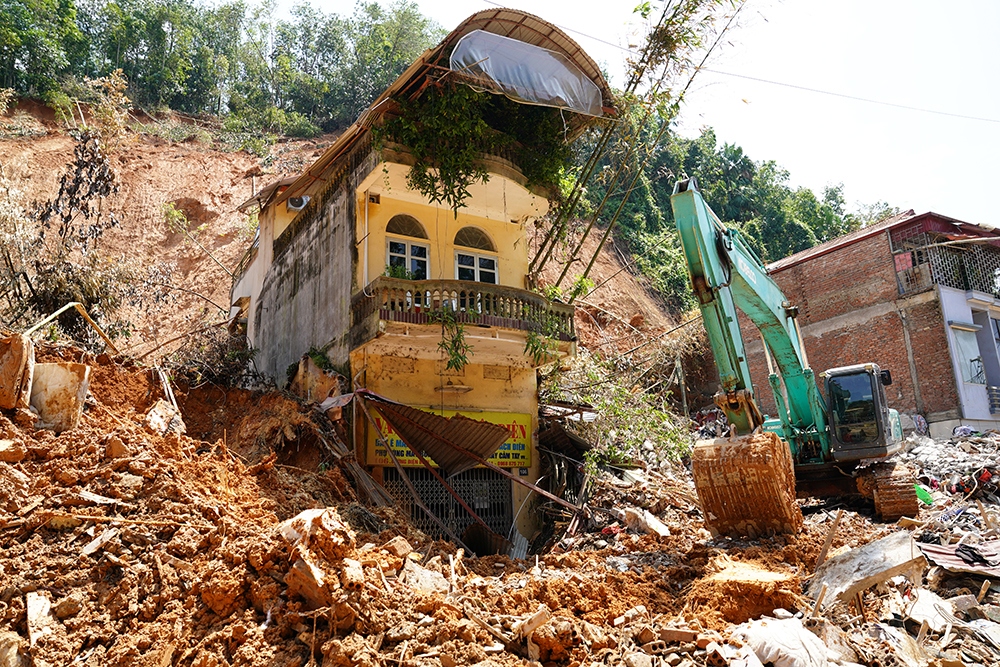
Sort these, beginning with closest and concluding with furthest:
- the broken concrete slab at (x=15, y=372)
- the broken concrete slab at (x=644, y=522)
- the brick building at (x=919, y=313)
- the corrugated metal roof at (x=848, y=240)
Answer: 1. the broken concrete slab at (x=15, y=372)
2. the broken concrete slab at (x=644, y=522)
3. the brick building at (x=919, y=313)
4. the corrugated metal roof at (x=848, y=240)

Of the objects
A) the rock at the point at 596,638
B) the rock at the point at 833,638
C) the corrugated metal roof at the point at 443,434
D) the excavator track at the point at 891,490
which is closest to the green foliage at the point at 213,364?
the corrugated metal roof at the point at 443,434

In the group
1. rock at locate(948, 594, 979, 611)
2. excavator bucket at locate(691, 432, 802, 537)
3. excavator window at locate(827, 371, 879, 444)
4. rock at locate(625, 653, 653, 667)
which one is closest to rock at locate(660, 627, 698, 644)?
rock at locate(625, 653, 653, 667)

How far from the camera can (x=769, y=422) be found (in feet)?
44.1

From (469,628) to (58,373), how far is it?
5658 millimetres

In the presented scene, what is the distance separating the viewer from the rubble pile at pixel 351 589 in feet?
19.0

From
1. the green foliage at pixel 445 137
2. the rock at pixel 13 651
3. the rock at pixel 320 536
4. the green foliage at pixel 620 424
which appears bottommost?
the rock at pixel 13 651

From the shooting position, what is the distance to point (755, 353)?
28688 millimetres

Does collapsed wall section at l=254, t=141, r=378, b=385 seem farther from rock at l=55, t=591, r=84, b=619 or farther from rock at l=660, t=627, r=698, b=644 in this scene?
rock at l=660, t=627, r=698, b=644

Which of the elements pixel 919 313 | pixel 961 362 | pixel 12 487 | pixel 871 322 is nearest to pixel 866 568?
pixel 12 487

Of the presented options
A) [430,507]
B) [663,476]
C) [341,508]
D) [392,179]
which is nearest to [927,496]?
[663,476]

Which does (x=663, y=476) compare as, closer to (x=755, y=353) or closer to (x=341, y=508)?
(x=341, y=508)

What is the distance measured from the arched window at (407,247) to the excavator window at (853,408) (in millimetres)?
8145

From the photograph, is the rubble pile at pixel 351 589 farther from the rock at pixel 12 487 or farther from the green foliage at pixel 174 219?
the green foliage at pixel 174 219

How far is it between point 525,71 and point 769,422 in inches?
313
